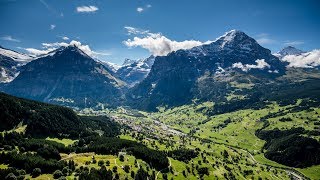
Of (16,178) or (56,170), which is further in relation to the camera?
(56,170)

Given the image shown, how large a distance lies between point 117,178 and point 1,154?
2832 inches

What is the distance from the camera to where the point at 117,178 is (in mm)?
198250

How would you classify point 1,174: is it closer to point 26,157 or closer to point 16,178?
point 16,178

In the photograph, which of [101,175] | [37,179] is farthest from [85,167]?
[37,179]

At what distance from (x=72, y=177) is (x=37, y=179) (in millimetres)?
18939

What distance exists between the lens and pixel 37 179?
173m

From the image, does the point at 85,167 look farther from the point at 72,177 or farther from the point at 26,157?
the point at 26,157

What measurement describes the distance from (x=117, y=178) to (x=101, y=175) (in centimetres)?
1329

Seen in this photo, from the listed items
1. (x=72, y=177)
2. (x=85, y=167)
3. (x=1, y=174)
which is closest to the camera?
(x=1, y=174)

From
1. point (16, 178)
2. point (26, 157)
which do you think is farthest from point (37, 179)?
point (26, 157)

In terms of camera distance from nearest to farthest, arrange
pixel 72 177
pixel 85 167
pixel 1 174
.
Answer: pixel 1 174
pixel 72 177
pixel 85 167

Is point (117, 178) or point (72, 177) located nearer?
point (72, 177)

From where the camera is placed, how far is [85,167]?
19812cm

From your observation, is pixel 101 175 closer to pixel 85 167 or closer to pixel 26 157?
pixel 85 167
